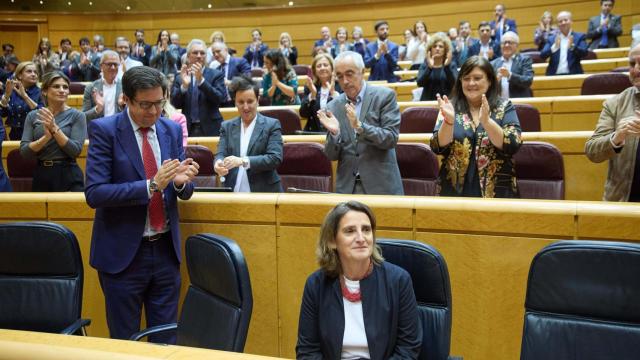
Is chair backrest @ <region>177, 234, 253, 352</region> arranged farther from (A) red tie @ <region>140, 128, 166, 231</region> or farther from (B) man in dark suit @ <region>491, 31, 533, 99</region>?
(B) man in dark suit @ <region>491, 31, 533, 99</region>

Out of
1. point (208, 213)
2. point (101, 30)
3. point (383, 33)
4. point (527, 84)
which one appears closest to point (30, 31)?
point (101, 30)

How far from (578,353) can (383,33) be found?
20.2 ft

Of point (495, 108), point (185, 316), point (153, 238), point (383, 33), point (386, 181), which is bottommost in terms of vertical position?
point (185, 316)

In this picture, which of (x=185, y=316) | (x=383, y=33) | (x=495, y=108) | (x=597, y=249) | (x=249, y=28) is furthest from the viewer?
(x=249, y=28)

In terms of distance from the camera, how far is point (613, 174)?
2.28 meters

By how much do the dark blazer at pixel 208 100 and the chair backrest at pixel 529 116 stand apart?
6.60 ft

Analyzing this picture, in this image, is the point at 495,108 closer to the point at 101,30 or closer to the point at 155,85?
the point at 155,85

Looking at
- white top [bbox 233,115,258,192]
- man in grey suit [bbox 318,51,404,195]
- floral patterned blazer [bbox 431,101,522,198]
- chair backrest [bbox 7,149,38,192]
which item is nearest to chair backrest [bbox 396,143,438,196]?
man in grey suit [bbox 318,51,404,195]

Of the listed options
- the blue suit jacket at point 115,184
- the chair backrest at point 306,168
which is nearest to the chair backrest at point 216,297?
the blue suit jacket at point 115,184

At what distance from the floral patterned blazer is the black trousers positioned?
1.89m

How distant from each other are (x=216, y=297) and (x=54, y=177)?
1820mm

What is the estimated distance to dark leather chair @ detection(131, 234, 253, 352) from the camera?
150cm

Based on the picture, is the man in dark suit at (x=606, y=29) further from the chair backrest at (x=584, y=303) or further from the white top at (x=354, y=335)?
the white top at (x=354, y=335)

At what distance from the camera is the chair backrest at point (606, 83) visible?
4625mm
